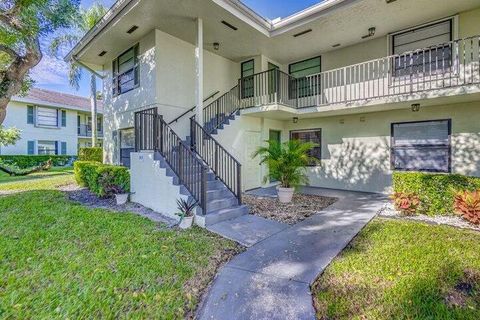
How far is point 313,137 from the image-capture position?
11.0 m

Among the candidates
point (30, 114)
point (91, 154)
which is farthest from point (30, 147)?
point (91, 154)

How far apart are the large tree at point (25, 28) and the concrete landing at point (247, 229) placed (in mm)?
7894

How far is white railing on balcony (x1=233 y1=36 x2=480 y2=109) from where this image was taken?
7.18m

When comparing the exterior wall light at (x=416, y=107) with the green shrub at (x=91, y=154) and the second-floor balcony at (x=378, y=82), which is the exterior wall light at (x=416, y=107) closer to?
the second-floor balcony at (x=378, y=82)

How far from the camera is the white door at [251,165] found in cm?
1009

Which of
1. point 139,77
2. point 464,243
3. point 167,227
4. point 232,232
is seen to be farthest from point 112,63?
point 464,243

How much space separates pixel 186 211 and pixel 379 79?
809cm

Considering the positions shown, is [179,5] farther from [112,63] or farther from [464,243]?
[464,243]

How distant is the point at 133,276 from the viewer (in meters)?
3.37

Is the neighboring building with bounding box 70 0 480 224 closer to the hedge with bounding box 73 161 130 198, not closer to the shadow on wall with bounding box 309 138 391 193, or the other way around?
the shadow on wall with bounding box 309 138 391 193

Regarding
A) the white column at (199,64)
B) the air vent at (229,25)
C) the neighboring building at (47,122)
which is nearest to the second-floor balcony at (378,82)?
the air vent at (229,25)

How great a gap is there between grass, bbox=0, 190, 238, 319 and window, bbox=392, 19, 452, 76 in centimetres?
834

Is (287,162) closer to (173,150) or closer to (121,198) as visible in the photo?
(173,150)

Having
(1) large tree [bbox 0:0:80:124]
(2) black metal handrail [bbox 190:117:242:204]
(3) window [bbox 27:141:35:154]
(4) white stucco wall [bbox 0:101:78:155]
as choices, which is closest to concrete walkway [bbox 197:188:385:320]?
(2) black metal handrail [bbox 190:117:242:204]
